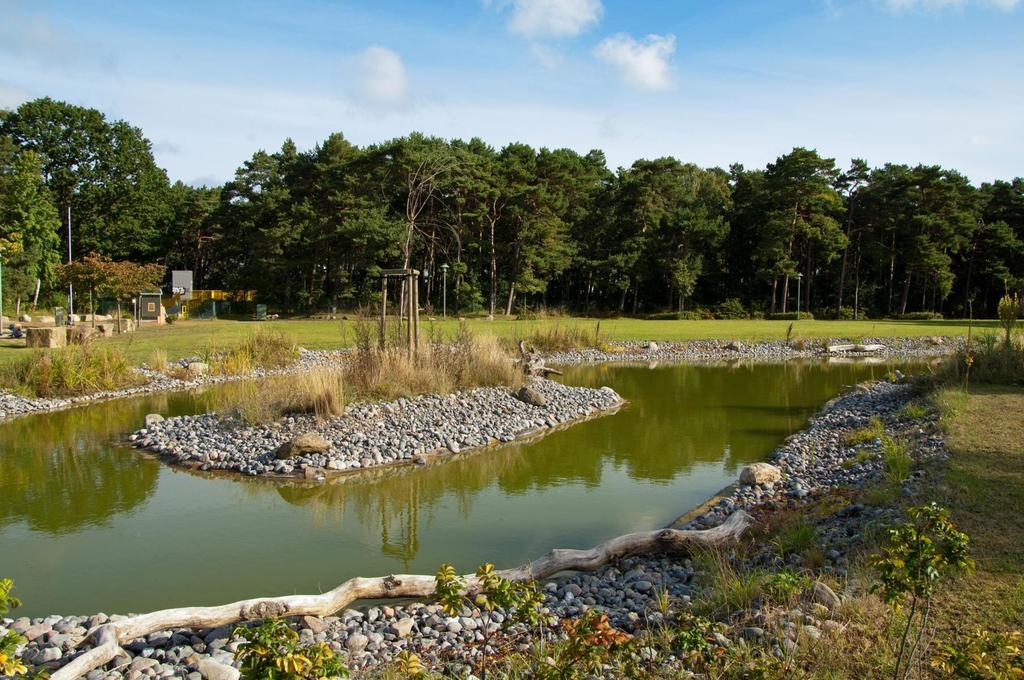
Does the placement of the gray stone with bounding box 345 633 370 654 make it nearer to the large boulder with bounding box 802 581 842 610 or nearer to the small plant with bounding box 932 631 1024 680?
the large boulder with bounding box 802 581 842 610

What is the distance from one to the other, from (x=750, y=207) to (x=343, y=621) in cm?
4417

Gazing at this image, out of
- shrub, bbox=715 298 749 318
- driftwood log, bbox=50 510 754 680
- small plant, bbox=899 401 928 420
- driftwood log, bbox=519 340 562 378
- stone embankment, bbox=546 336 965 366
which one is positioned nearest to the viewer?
driftwood log, bbox=50 510 754 680

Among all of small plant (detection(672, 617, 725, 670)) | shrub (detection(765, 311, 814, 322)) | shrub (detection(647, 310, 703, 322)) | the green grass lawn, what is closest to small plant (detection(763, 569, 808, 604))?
small plant (detection(672, 617, 725, 670))

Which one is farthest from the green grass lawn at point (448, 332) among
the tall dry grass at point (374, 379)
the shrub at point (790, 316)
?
the shrub at point (790, 316)

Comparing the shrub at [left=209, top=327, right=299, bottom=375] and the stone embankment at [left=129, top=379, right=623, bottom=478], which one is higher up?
the shrub at [left=209, top=327, right=299, bottom=375]

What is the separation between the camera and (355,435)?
A: 31.5 feet

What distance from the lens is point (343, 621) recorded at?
14.9ft

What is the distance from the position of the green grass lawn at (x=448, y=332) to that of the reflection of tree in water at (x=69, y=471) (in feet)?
14.9

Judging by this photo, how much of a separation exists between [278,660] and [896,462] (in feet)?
20.9

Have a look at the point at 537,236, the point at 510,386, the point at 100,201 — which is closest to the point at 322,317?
the point at 537,236

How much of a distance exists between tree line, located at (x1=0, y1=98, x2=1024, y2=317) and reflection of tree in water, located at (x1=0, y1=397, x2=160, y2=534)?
23696 millimetres

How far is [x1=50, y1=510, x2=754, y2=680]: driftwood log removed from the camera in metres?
4.00

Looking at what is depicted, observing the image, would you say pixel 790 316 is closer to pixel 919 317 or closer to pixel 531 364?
pixel 919 317

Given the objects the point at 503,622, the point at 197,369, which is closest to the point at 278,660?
the point at 503,622
